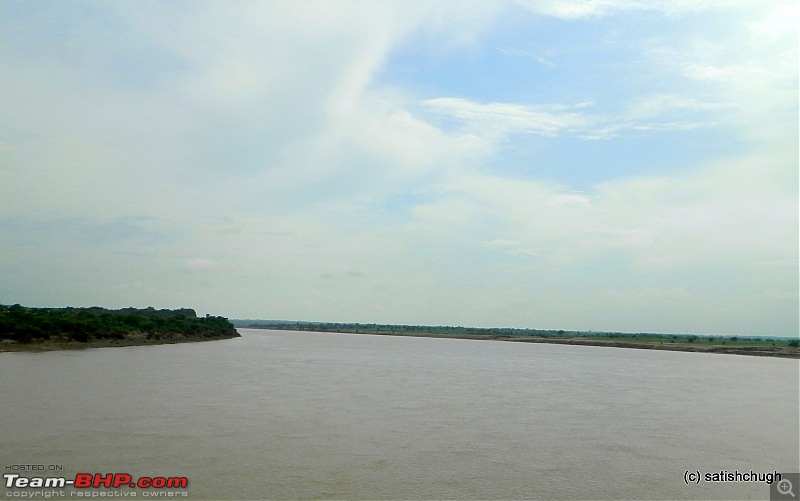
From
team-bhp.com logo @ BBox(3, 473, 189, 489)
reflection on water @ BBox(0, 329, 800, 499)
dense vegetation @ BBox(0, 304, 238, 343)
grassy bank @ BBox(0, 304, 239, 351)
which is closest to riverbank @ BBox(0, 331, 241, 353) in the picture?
grassy bank @ BBox(0, 304, 239, 351)

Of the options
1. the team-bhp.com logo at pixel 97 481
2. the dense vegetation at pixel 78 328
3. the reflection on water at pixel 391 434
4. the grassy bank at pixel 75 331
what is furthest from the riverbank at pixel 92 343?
the team-bhp.com logo at pixel 97 481

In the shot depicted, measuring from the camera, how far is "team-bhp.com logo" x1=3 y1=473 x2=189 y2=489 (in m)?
10.1

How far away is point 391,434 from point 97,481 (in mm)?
7500

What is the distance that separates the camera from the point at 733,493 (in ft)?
37.8

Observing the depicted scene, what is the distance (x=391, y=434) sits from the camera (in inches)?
610

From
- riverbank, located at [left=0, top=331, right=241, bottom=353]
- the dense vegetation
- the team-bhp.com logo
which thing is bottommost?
riverbank, located at [left=0, top=331, right=241, bottom=353]

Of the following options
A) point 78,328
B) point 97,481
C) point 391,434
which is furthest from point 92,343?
point 97,481

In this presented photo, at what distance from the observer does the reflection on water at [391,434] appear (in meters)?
11.4

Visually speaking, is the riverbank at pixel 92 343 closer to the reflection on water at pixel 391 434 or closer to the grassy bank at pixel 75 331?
the grassy bank at pixel 75 331

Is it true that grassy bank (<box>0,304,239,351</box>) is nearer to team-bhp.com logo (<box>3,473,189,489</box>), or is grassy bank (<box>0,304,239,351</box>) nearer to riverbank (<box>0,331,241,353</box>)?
riverbank (<box>0,331,241,353</box>)

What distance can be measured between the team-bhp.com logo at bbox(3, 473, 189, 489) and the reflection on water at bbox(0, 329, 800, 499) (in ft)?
1.25

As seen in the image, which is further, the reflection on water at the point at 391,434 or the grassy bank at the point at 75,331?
the grassy bank at the point at 75,331

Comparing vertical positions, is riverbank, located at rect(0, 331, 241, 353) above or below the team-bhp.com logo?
below

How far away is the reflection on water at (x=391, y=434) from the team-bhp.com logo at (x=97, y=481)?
15.0 inches
